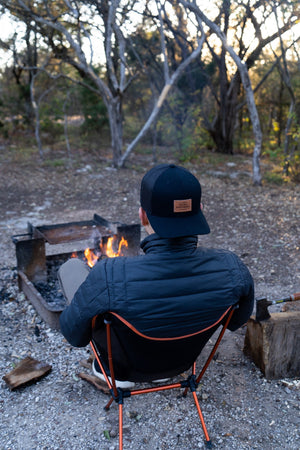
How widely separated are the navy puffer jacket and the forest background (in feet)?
25.9

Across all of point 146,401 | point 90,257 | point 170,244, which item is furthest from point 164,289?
point 90,257

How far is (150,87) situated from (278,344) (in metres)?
13.3

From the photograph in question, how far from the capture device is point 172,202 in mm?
1748

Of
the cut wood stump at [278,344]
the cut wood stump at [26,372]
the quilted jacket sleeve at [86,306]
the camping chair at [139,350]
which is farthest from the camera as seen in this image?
the cut wood stump at [26,372]

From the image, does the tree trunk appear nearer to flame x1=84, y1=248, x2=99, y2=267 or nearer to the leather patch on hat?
flame x1=84, y1=248, x2=99, y2=267

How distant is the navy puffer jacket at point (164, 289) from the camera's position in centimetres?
174

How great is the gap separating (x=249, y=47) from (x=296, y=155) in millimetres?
4846

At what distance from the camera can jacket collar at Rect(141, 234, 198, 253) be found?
1797mm

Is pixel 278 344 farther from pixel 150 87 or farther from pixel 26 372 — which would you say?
pixel 150 87

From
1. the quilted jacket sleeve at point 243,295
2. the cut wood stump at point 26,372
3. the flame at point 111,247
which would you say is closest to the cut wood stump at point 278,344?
the quilted jacket sleeve at point 243,295

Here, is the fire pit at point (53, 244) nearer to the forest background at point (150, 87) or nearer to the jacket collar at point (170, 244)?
the jacket collar at point (170, 244)

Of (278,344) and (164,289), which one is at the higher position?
(164,289)

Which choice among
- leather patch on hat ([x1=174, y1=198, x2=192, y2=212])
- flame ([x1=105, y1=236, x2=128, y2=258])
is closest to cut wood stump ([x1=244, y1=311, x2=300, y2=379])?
leather patch on hat ([x1=174, y1=198, x2=192, y2=212])

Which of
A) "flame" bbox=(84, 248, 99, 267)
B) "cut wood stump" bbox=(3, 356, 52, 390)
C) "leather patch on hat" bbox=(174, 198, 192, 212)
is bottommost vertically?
"cut wood stump" bbox=(3, 356, 52, 390)
